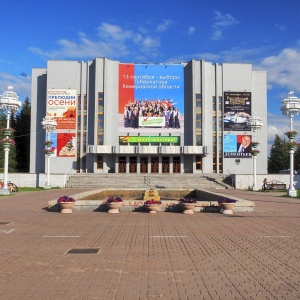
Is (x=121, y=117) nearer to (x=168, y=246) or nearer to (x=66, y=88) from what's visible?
(x=66, y=88)

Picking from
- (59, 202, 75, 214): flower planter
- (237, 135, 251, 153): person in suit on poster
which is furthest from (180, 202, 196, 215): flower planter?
(237, 135, 251, 153): person in suit on poster

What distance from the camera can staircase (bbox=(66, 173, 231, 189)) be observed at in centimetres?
3894

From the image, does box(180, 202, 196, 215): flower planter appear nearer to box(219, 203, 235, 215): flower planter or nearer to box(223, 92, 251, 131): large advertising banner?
box(219, 203, 235, 215): flower planter

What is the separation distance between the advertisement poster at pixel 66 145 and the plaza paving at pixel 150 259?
38196 mm

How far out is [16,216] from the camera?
1413 cm

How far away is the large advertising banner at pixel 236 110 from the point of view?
168ft

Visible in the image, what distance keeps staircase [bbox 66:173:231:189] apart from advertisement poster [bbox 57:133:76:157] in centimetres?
736

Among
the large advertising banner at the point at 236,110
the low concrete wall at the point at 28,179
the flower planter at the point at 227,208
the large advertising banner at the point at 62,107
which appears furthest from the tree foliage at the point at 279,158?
the flower planter at the point at 227,208

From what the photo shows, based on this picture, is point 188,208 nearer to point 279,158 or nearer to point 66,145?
point 66,145

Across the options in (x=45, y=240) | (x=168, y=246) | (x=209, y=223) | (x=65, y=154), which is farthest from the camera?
(x=65, y=154)

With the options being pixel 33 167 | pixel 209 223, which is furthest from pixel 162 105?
pixel 209 223

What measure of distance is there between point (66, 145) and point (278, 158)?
45281 millimetres

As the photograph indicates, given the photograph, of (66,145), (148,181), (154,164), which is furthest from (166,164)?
(66,145)

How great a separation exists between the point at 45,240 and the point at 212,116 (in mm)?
44729
